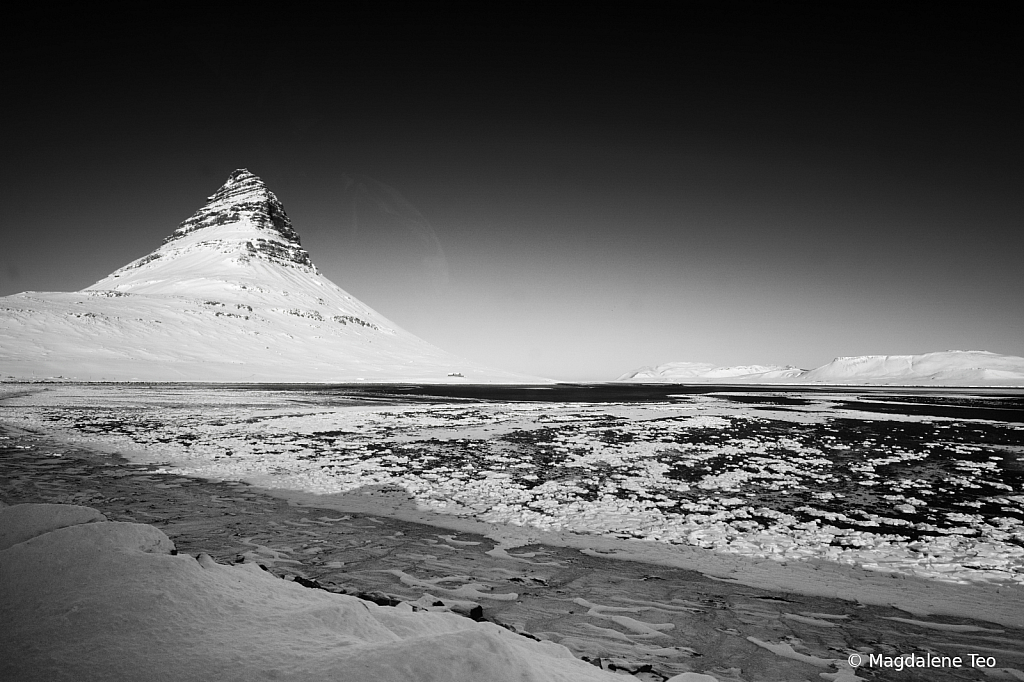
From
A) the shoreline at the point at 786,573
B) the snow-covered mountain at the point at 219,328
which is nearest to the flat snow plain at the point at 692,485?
the shoreline at the point at 786,573

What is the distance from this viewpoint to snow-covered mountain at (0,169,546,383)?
66812 mm

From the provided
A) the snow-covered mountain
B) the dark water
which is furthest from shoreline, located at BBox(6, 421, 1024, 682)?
the snow-covered mountain

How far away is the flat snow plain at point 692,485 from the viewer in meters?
6.28

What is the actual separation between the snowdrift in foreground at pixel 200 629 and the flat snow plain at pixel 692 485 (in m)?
3.95

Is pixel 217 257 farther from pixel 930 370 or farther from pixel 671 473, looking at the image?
pixel 930 370

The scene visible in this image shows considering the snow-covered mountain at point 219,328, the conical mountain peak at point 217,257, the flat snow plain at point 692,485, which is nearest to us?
the flat snow plain at point 692,485

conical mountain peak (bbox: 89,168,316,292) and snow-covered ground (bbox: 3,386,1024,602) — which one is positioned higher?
conical mountain peak (bbox: 89,168,316,292)

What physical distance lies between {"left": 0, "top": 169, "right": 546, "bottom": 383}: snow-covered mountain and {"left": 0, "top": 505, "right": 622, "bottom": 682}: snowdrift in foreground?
220 feet

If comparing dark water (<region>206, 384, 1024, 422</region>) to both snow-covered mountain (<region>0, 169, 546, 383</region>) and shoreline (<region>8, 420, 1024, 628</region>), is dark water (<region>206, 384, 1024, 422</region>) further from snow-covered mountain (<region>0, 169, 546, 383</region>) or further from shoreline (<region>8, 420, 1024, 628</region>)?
shoreline (<region>8, 420, 1024, 628</region>)

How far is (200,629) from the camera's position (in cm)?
279

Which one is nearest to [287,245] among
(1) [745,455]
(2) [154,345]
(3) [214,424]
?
(2) [154,345]

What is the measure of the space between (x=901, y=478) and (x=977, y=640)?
8102 mm

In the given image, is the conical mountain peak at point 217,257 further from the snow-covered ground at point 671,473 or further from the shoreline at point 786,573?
the shoreline at point 786,573

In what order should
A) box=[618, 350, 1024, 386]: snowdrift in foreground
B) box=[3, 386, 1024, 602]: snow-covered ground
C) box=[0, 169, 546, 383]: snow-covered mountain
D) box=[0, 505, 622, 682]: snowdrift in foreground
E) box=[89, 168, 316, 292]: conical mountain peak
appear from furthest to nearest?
1. box=[89, 168, 316, 292]: conical mountain peak
2. box=[618, 350, 1024, 386]: snowdrift in foreground
3. box=[0, 169, 546, 383]: snow-covered mountain
4. box=[3, 386, 1024, 602]: snow-covered ground
5. box=[0, 505, 622, 682]: snowdrift in foreground
